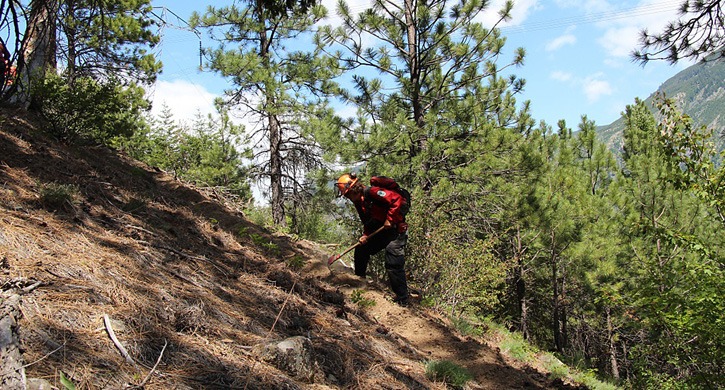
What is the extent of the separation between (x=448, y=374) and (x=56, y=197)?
12.8 feet

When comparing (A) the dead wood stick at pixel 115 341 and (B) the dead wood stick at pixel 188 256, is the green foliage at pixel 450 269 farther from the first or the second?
(A) the dead wood stick at pixel 115 341

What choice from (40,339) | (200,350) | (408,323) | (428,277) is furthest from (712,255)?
(40,339)

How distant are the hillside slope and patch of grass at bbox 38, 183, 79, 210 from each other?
0.09 feet

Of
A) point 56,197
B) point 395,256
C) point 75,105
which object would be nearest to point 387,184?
point 395,256

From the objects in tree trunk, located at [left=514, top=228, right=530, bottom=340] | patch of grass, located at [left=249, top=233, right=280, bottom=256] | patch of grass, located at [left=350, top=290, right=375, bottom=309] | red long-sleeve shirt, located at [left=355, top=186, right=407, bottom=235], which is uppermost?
red long-sleeve shirt, located at [left=355, top=186, right=407, bottom=235]

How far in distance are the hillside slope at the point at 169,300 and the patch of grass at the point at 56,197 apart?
29 mm

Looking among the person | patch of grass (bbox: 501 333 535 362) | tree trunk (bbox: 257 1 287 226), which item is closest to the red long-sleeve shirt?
the person

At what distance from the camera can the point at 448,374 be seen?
4020 millimetres

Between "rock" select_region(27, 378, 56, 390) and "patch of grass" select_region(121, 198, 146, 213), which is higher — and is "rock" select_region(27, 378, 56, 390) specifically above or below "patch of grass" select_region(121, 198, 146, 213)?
below

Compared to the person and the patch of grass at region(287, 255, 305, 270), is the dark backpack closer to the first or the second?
the person

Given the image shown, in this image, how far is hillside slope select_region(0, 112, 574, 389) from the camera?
2.39m

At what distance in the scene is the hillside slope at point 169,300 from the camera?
239 cm

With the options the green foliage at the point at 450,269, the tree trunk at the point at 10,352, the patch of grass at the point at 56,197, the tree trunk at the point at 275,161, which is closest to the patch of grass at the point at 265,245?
the green foliage at the point at 450,269

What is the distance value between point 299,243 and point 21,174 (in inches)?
162
